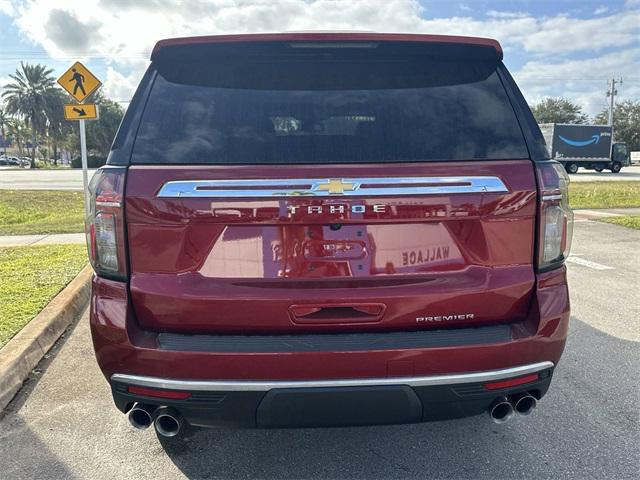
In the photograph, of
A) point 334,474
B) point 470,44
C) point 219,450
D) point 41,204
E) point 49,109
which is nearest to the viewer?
point 470,44

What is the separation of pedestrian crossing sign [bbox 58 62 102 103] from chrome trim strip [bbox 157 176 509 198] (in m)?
8.50

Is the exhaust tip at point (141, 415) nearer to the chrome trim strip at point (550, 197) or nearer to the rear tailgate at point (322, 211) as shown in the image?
the rear tailgate at point (322, 211)

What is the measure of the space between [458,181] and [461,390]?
0.84 meters

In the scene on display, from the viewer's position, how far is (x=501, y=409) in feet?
7.12

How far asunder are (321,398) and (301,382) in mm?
102

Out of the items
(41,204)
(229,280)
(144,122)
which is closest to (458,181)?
(229,280)

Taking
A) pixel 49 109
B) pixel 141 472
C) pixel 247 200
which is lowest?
pixel 141 472

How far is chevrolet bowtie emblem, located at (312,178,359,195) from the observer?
1.94 metres

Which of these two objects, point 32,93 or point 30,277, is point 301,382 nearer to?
point 30,277

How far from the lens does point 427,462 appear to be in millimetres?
2539

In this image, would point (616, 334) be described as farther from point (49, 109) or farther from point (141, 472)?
point (49, 109)

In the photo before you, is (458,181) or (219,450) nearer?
(458,181)

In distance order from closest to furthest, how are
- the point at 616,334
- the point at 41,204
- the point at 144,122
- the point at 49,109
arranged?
the point at 144,122
the point at 616,334
the point at 41,204
the point at 49,109

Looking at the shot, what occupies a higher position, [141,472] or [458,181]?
[458,181]
